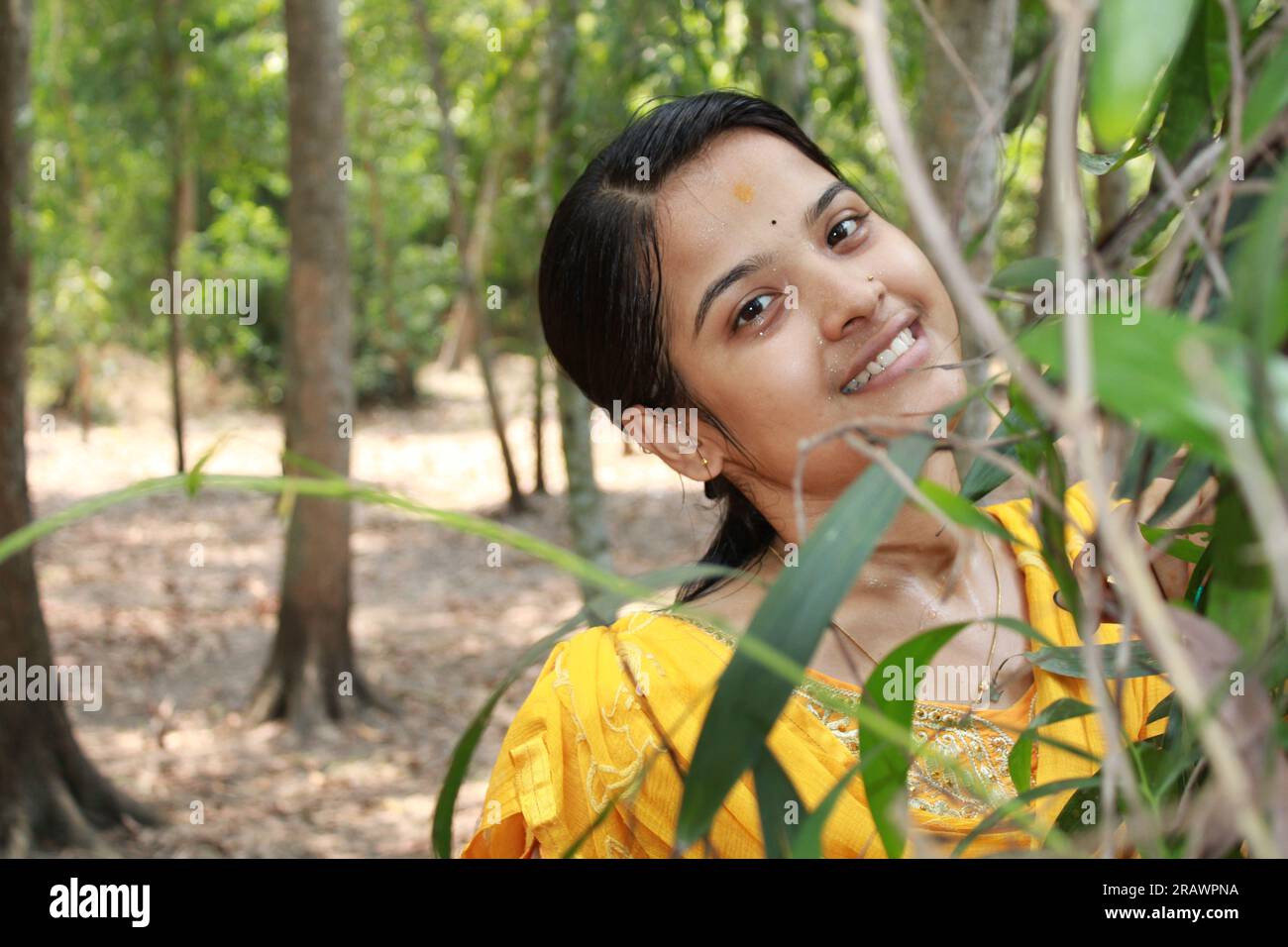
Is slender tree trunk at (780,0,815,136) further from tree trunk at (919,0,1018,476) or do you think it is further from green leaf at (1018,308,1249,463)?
green leaf at (1018,308,1249,463)

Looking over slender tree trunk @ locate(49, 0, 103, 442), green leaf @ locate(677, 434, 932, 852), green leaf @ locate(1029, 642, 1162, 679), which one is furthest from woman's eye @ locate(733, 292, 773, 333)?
slender tree trunk @ locate(49, 0, 103, 442)

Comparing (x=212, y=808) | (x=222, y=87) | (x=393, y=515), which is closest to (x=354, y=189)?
(x=222, y=87)

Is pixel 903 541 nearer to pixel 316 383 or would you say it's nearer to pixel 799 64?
pixel 799 64

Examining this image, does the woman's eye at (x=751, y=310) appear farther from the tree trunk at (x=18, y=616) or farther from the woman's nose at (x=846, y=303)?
the tree trunk at (x=18, y=616)

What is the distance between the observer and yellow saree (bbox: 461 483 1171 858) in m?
1.07

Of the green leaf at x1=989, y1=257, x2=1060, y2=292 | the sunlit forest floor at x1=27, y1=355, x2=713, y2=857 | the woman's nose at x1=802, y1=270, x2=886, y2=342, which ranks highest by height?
the woman's nose at x1=802, y1=270, x2=886, y2=342

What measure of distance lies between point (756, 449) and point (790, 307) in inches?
5.5

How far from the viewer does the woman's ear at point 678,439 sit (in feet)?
3.97

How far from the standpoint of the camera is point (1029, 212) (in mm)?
12828

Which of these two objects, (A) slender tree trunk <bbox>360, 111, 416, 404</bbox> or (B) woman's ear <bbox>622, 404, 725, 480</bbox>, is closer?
(B) woman's ear <bbox>622, 404, 725, 480</bbox>

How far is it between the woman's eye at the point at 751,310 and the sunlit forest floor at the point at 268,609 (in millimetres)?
354

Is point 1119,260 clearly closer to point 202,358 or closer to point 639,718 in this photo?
point 639,718

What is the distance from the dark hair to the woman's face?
0.02m
